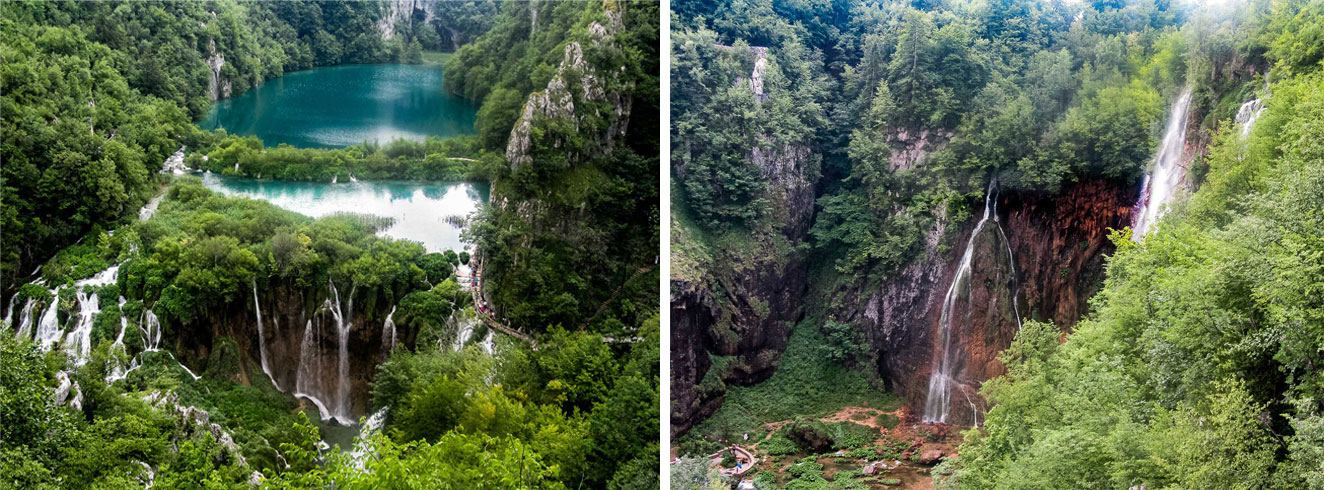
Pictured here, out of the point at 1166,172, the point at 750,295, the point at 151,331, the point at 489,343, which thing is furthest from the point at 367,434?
the point at 1166,172

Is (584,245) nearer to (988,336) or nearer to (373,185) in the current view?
(373,185)

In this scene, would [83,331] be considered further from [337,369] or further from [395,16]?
[395,16]

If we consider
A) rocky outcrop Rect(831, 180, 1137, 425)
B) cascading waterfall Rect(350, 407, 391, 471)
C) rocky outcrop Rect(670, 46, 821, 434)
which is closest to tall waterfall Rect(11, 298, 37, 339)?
cascading waterfall Rect(350, 407, 391, 471)

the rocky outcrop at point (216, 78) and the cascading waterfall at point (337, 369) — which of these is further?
the rocky outcrop at point (216, 78)

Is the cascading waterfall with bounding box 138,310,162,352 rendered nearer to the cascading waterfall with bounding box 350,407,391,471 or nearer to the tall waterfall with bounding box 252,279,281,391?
the tall waterfall with bounding box 252,279,281,391

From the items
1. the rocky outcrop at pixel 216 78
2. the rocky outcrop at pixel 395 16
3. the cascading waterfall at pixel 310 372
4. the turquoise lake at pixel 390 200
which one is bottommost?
the cascading waterfall at pixel 310 372

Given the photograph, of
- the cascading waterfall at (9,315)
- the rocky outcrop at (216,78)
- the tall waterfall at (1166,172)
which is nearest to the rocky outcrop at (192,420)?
the cascading waterfall at (9,315)

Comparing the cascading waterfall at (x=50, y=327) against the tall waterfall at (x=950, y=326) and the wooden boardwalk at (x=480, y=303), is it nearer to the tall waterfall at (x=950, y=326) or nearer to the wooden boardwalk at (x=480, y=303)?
the wooden boardwalk at (x=480, y=303)
